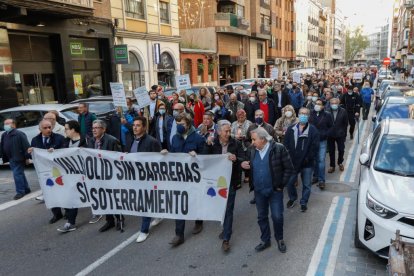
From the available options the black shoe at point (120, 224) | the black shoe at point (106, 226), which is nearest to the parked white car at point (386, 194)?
the black shoe at point (120, 224)

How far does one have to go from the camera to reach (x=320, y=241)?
17.3 ft

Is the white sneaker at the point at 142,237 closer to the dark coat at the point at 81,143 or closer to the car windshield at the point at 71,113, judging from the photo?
the dark coat at the point at 81,143

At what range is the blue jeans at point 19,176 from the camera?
7463 mm

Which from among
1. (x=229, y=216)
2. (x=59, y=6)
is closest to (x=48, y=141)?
(x=229, y=216)

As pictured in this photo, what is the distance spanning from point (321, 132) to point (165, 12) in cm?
1954

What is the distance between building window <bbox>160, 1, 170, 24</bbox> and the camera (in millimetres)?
24388

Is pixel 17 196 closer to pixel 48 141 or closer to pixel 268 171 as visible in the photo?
pixel 48 141

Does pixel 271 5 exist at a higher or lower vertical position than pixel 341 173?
higher

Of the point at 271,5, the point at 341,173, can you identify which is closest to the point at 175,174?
the point at 341,173

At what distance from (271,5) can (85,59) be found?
3698cm

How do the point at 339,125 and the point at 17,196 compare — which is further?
the point at 339,125

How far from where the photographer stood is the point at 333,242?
522 cm

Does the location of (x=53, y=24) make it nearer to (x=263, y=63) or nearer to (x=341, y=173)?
(x=341, y=173)

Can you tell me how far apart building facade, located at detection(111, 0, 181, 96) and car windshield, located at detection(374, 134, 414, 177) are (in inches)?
686
